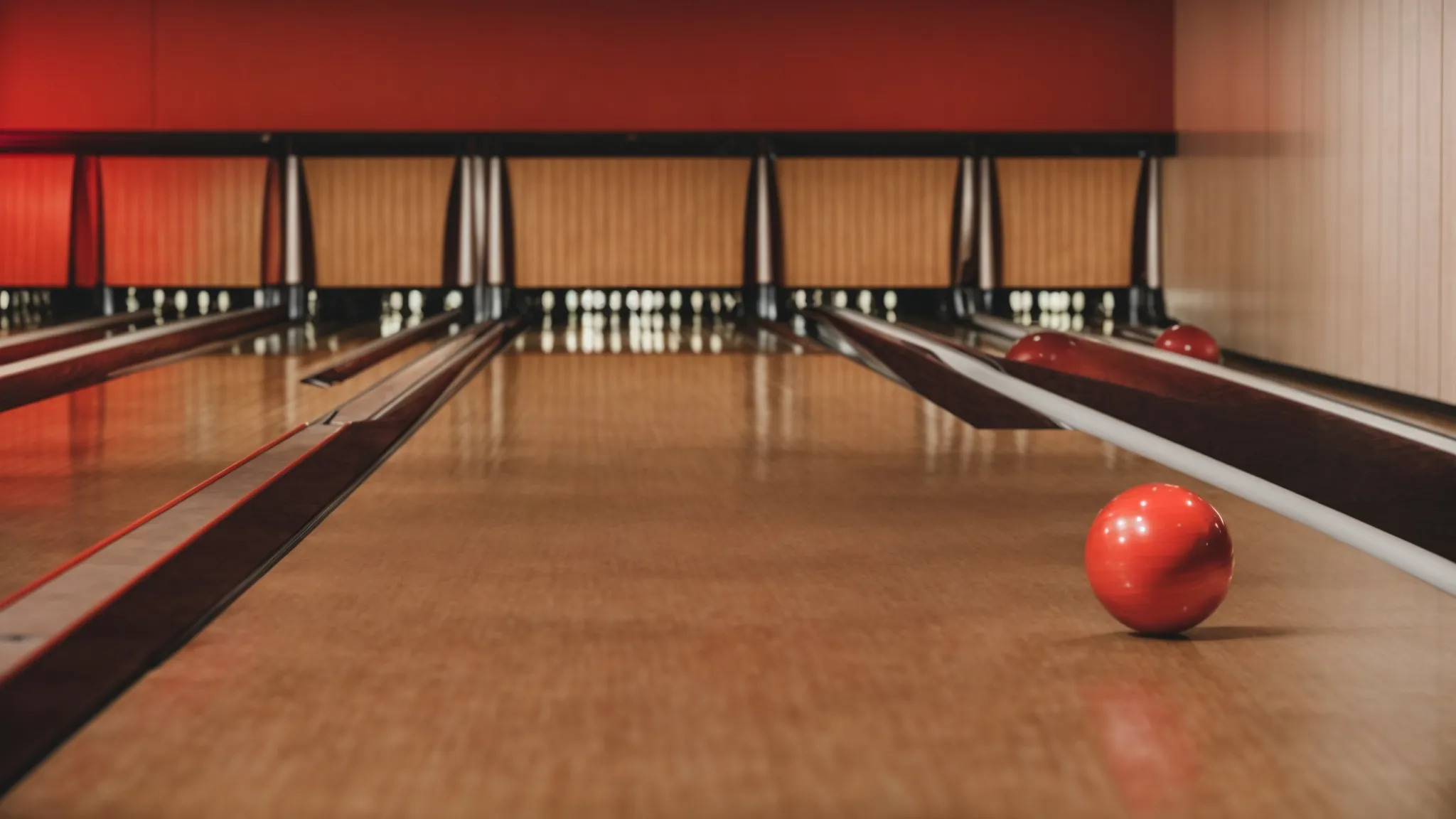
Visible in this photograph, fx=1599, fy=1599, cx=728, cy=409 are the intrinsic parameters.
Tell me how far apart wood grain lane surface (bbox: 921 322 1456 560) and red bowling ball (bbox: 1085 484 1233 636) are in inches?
28.8

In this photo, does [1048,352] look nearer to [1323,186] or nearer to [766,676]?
[1323,186]

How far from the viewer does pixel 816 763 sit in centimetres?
148

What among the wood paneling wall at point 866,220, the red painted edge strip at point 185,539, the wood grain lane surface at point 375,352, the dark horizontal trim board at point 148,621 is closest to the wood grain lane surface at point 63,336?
the wood grain lane surface at point 375,352

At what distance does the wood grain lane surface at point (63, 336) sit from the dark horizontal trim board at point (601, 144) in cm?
98

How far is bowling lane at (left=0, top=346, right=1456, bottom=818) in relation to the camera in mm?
1408

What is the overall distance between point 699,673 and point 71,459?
2236 millimetres

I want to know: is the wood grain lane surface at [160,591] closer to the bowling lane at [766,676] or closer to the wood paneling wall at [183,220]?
the bowling lane at [766,676]

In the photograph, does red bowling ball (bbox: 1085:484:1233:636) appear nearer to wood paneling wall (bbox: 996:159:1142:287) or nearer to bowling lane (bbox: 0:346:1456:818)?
bowling lane (bbox: 0:346:1456:818)

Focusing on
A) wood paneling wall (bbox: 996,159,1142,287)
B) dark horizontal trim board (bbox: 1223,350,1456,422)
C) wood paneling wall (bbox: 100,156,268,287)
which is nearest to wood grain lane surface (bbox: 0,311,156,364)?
wood paneling wall (bbox: 100,156,268,287)

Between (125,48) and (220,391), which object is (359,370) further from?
(125,48)

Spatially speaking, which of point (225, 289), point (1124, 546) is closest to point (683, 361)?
point (225, 289)

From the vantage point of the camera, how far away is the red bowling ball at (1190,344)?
20.0 feet

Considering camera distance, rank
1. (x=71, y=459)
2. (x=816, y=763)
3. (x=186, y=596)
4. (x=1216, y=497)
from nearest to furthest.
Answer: (x=816, y=763) < (x=186, y=596) < (x=1216, y=497) < (x=71, y=459)

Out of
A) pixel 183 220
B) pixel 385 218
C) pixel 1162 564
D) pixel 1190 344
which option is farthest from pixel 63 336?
pixel 1162 564
